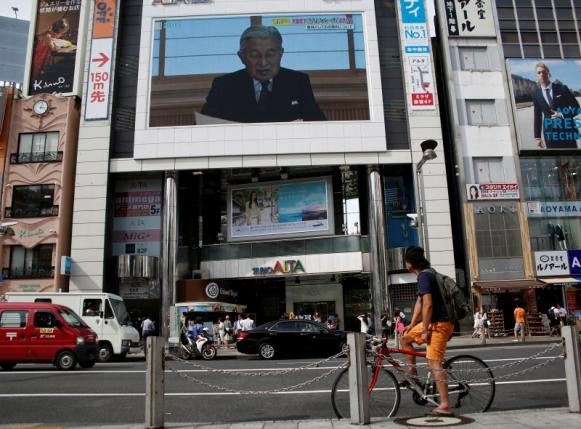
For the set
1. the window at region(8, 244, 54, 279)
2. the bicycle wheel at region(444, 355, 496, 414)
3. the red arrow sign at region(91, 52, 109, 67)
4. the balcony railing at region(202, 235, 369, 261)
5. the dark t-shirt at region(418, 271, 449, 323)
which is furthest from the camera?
the red arrow sign at region(91, 52, 109, 67)

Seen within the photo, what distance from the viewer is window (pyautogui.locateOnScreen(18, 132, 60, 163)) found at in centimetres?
3406

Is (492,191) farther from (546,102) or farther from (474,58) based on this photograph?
(474,58)

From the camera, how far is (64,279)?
3272 cm

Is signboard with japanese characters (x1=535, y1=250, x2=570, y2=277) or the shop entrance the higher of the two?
signboard with japanese characters (x1=535, y1=250, x2=570, y2=277)

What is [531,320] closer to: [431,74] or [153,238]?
[431,74]

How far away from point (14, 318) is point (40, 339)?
3.44 feet

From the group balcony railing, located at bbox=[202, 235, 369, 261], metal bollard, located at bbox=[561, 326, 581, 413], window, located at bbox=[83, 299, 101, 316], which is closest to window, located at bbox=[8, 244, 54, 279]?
balcony railing, located at bbox=[202, 235, 369, 261]

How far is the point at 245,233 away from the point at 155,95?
1078cm

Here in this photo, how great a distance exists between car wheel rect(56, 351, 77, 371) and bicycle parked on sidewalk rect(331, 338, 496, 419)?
11.1 metres

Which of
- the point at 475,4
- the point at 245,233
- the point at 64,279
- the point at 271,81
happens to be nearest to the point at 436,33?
the point at 475,4

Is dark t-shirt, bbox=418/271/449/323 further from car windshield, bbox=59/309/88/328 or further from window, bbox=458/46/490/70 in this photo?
window, bbox=458/46/490/70

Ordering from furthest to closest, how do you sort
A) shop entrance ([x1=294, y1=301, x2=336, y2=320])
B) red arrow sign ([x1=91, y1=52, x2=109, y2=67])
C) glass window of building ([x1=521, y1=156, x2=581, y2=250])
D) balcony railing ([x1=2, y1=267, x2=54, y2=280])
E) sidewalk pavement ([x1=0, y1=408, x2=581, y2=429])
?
shop entrance ([x1=294, y1=301, x2=336, y2=320]) → red arrow sign ([x1=91, y1=52, x2=109, y2=67]) → glass window of building ([x1=521, y1=156, x2=581, y2=250]) → balcony railing ([x1=2, y1=267, x2=54, y2=280]) → sidewalk pavement ([x1=0, y1=408, x2=581, y2=429])

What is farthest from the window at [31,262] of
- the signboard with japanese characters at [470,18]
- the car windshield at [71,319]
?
the signboard with japanese characters at [470,18]

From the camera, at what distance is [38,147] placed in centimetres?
3425
